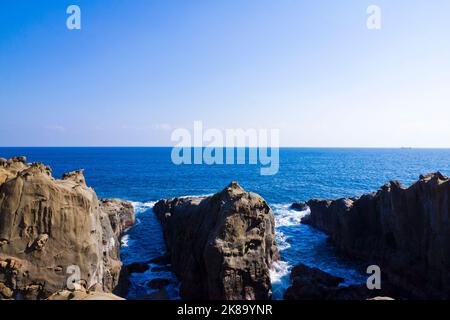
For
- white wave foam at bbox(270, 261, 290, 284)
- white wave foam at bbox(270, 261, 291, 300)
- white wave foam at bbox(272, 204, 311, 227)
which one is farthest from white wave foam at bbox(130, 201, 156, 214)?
white wave foam at bbox(270, 261, 291, 300)

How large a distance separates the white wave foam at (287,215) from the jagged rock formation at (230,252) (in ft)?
85.1

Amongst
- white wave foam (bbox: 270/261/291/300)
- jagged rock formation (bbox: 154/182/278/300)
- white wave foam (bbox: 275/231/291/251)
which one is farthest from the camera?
white wave foam (bbox: 275/231/291/251)

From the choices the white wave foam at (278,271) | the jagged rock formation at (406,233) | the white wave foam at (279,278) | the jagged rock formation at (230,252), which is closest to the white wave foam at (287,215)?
the jagged rock formation at (406,233)

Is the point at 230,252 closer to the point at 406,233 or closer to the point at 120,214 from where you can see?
the point at 406,233

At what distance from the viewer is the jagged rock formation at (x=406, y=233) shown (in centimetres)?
2517

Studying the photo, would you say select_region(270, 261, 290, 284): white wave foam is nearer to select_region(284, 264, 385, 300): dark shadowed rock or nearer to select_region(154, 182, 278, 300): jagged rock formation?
select_region(284, 264, 385, 300): dark shadowed rock

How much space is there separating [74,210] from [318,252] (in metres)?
29.9

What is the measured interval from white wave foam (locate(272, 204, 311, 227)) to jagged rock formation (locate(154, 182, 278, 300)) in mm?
25953

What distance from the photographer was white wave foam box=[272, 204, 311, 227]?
5119 cm

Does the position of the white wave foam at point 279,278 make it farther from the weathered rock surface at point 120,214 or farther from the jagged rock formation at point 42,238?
the weathered rock surface at point 120,214

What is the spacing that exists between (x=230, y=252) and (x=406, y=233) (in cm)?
1876
